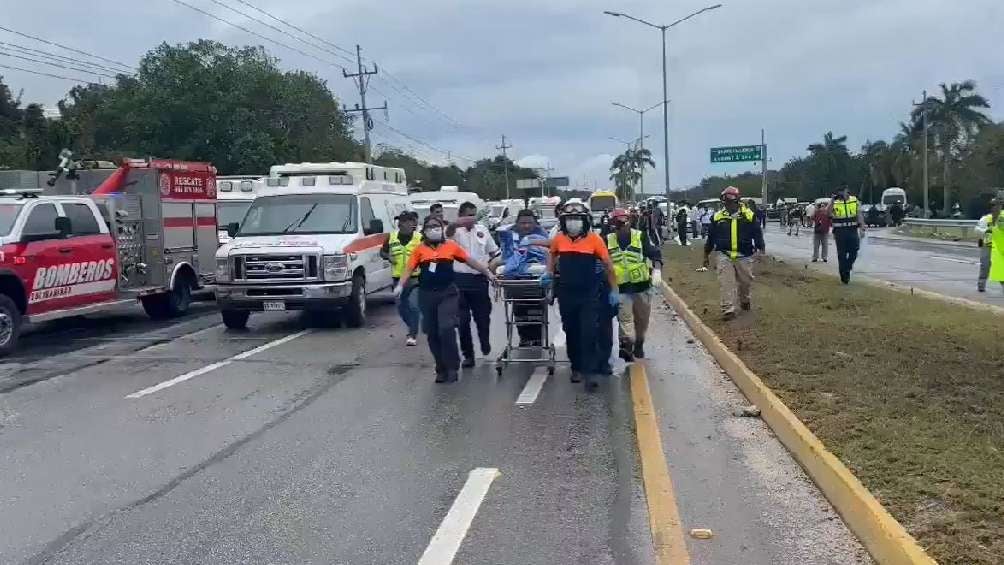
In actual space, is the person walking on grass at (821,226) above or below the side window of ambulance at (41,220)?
below

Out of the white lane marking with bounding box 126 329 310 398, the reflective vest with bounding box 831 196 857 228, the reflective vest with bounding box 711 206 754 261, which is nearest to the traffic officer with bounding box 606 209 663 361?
the reflective vest with bounding box 711 206 754 261

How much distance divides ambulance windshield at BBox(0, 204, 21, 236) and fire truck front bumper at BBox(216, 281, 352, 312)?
2.88 meters

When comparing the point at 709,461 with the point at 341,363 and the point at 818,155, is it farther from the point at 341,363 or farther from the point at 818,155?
the point at 818,155

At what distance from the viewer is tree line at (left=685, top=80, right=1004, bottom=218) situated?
192 feet

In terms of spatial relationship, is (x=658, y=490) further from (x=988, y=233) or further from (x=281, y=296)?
(x=988, y=233)

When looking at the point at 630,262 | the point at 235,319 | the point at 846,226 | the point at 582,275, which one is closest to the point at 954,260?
the point at 846,226

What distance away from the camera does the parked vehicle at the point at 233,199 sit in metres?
21.8

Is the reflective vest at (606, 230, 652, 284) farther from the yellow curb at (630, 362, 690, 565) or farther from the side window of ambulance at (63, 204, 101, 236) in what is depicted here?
the side window of ambulance at (63, 204, 101, 236)

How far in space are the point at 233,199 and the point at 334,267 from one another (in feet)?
26.2

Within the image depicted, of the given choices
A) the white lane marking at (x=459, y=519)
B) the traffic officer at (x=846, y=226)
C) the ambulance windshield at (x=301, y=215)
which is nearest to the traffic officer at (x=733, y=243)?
the traffic officer at (x=846, y=226)

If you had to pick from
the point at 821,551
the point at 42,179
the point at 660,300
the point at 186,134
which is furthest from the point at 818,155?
the point at 821,551

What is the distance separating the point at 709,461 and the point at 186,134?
140 ft

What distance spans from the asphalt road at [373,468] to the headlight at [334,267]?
2.82 m

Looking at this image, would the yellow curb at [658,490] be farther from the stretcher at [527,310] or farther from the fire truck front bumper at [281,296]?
the fire truck front bumper at [281,296]
